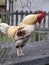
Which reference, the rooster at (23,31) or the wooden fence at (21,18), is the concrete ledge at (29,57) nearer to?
the rooster at (23,31)

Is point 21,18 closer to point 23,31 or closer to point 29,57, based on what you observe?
point 23,31

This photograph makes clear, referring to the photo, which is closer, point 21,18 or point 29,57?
point 29,57

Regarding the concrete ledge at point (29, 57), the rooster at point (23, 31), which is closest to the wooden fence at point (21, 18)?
the concrete ledge at point (29, 57)

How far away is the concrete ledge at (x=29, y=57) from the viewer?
2135 mm

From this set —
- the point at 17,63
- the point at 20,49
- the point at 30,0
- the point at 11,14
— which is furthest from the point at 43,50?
the point at 30,0

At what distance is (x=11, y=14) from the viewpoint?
7992 millimetres

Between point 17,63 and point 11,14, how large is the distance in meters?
5.96

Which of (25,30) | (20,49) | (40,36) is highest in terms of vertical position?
(25,30)

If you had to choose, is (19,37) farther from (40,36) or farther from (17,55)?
(40,36)

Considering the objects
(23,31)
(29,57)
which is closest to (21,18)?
(23,31)

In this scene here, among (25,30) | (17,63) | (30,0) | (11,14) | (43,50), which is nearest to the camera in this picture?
(17,63)

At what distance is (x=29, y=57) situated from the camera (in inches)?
90.0

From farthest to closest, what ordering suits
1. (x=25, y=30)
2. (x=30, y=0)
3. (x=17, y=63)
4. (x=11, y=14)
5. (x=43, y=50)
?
1. (x=30, y=0)
2. (x=11, y=14)
3. (x=43, y=50)
4. (x=25, y=30)
5. (x=17, y=63)

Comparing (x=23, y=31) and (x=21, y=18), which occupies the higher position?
(x=23, y=31)
